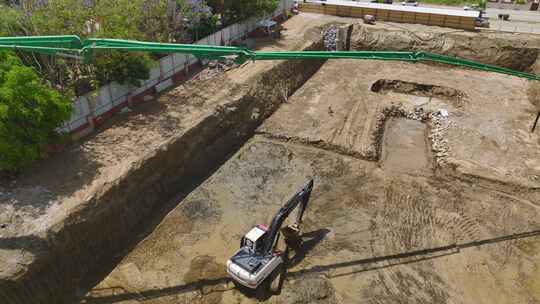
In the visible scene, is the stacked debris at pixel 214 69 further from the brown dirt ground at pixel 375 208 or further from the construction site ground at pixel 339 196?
the brown dirt ground at pixel 375 208

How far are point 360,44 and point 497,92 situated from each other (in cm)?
1286

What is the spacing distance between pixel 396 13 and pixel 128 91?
28431 millimetres

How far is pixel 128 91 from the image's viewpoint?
69.1 ft

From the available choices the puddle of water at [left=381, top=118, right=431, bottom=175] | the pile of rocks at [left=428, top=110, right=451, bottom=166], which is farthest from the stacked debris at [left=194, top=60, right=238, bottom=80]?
the pile of rocks at [left=428, top=110, right=451, bottom=166]

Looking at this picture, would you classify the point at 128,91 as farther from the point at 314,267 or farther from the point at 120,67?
the point at 314,267

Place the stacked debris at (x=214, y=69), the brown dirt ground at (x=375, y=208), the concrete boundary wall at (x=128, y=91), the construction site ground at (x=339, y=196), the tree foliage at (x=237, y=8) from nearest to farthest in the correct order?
the construction site ground at (x=339, y=196)
the brown dirt ground at (x=375, y=208)
the concrete boundary wall at (x=128, y=91)
the stacked debris at (x=214, y=69)
the tree foliage at (x=237, y=8)

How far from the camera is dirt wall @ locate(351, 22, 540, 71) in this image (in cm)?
3139

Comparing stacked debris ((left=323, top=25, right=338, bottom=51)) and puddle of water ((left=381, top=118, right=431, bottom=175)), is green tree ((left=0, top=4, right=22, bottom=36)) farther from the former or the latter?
stacked debris ((left=323, top=25, right=338, bottom=51))

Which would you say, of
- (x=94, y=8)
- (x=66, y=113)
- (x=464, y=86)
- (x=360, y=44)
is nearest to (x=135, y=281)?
(x=66, y=113)

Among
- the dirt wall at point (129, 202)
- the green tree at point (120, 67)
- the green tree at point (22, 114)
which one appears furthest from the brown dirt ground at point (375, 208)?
the green tree at point (120, 67)

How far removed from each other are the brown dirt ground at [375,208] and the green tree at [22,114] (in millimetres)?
5902

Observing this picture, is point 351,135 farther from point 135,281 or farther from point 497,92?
point 135,281

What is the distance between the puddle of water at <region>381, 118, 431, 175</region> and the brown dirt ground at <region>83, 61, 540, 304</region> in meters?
0.08

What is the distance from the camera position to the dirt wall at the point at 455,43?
31.4 meters
